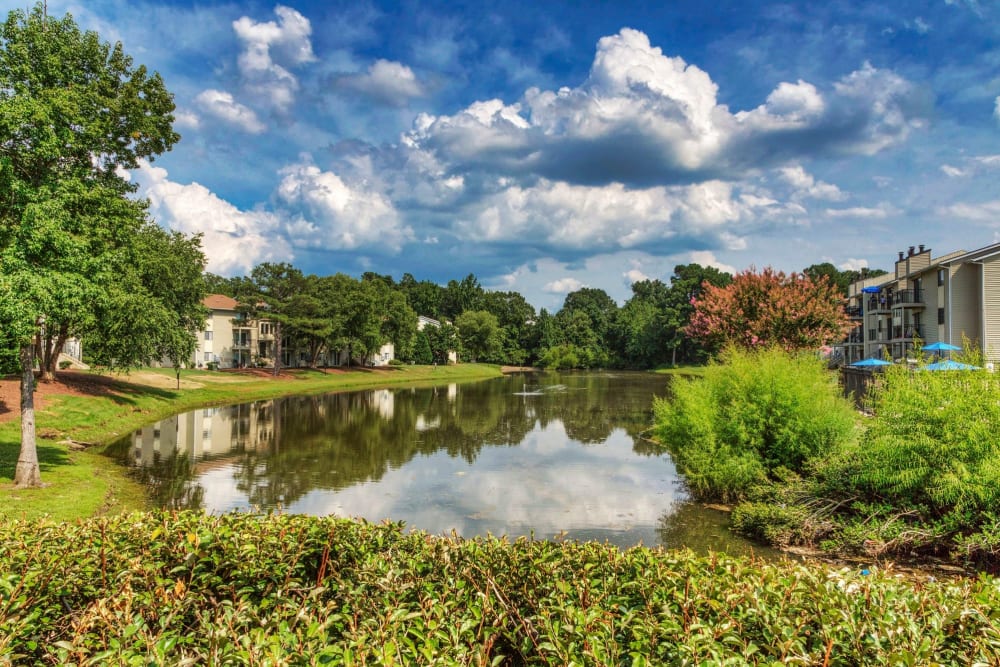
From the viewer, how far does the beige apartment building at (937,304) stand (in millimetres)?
38625

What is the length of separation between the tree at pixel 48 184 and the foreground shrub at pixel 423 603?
946cm

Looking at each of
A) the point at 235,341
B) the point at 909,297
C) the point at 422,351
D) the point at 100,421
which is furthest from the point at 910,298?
the point at 235,341

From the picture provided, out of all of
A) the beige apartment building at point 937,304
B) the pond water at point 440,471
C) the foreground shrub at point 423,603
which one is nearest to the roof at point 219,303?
the pond water at point 440,471

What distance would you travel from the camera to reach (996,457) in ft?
35.9

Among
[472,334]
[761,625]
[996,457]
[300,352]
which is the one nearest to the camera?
[761,625]

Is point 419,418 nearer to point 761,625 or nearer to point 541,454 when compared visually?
point 541,454

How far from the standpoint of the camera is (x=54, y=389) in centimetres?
3139

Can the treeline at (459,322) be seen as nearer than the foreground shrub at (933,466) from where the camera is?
No

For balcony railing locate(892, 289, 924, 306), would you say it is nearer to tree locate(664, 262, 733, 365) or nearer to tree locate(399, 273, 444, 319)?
tree locate(664, 262, 733, 365)

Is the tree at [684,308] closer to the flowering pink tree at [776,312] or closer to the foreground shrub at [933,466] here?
the flowering pink tree at [776,312]

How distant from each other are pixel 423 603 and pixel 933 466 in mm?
12059

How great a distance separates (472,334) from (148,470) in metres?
87.1

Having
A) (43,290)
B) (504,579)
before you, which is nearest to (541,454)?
(43,290)

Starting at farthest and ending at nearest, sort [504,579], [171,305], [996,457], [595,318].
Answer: [595,318]
[171,305]
[996,457]
[504,579]
